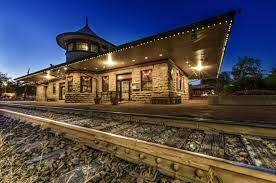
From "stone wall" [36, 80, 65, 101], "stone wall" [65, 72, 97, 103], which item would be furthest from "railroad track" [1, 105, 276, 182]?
"stone wall" [36, 80, 65, 101]

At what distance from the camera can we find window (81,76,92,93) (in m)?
14.1

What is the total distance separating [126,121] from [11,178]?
8.35 feet

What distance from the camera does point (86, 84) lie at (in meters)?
14.2

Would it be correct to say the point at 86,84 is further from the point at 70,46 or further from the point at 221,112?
the point at 221,112

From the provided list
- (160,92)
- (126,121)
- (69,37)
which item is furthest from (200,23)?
(69,37)

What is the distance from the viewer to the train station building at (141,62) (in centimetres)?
643

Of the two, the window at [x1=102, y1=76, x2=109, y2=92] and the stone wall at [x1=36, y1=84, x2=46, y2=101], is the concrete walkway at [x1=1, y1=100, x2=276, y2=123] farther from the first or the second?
the stone wall at [x1=36, y1=84, x2=46, y2=101]

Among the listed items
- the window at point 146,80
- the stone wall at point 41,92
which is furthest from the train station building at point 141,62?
the stone wall at point 41,92

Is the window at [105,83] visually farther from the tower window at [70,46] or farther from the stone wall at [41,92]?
the stone wall at [41,92]

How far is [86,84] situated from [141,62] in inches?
269

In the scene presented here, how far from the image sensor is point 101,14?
146 ft

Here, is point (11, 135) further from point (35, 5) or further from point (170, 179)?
point (35, 5)

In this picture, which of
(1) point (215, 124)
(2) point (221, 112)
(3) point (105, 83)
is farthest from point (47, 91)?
(1) point (215, 124)

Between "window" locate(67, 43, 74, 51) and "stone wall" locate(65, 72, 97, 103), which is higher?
"window" locate(67, 43, 74, 51)
